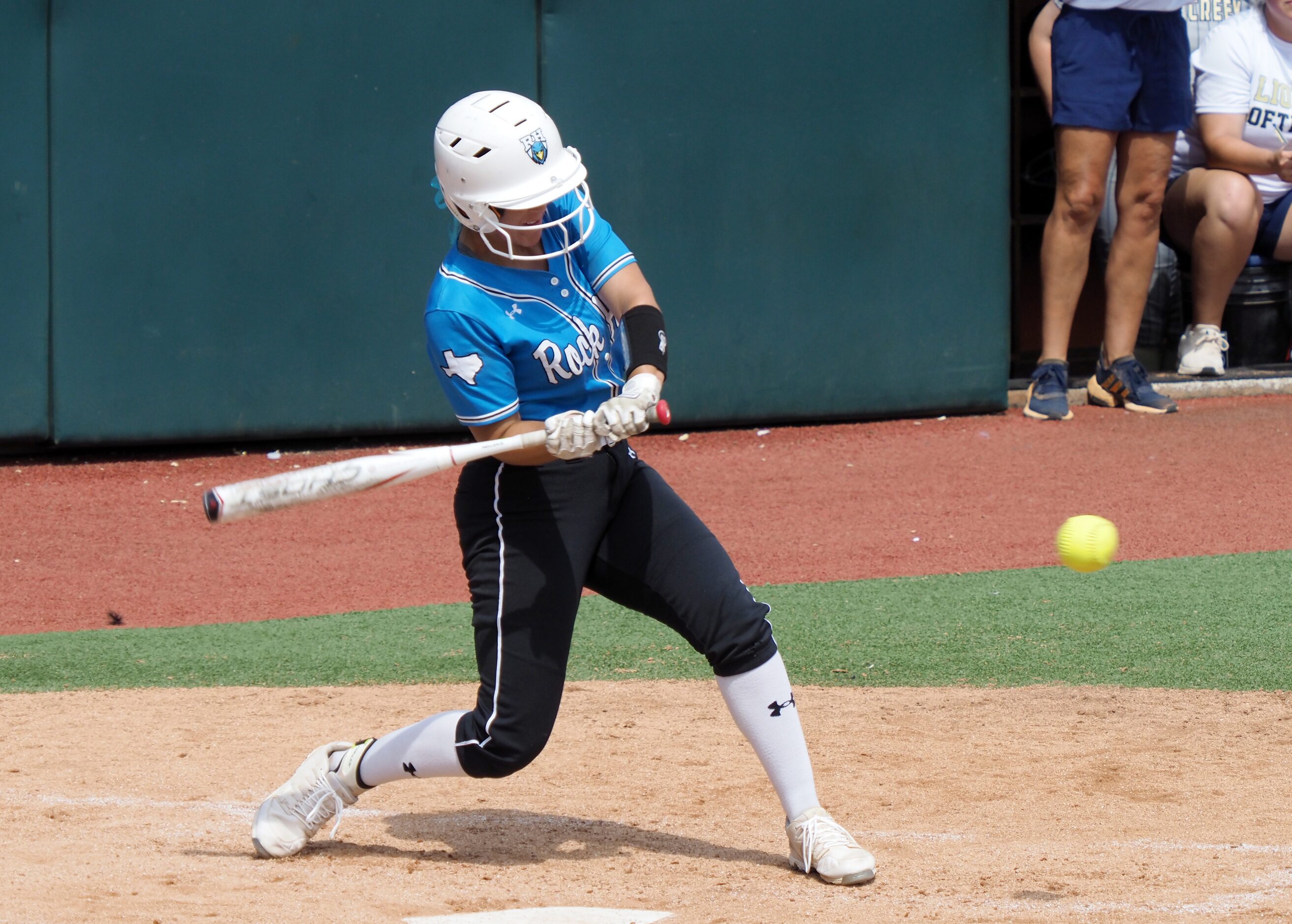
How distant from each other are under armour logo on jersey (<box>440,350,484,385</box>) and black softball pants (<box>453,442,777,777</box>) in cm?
23

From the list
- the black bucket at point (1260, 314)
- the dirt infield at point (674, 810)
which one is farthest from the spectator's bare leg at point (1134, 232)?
the dirt infield at point (674, 810)

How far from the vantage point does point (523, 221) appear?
318cm

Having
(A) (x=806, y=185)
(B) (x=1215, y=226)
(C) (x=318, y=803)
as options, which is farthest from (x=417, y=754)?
(B) (x=1215, y=226)

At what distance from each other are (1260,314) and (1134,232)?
5.84 ft

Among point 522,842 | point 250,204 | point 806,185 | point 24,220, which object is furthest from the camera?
point 806,185

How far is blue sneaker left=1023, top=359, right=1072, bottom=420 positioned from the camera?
8.41 meters

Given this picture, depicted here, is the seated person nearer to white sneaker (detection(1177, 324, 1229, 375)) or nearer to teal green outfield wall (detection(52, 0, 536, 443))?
white sneaker (detection(1177, 324, 1229, 375))

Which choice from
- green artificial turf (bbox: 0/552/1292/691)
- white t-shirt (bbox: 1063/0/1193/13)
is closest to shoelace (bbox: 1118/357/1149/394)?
white t-shirt (bbox: 1063/0/1193/13)

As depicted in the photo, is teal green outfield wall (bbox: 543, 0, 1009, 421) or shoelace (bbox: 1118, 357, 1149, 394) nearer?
teal green outfield wall (bbox: 543, 0, 1009, 421)

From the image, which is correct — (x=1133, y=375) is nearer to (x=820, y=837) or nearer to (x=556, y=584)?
(x=820, y=837)

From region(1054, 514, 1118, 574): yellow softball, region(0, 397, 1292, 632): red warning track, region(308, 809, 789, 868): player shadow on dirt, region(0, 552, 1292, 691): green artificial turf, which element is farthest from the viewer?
region(0, 397, 1292, 632): red warning track

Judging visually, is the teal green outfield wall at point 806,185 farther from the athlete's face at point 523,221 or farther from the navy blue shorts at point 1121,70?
the athlete's face at point 523,221

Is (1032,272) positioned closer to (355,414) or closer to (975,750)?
(355,414)

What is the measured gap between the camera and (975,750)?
405 centimetres
